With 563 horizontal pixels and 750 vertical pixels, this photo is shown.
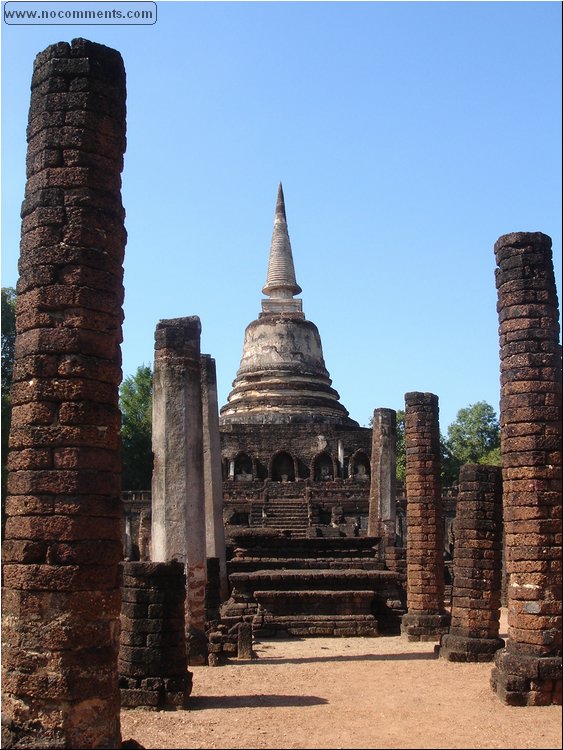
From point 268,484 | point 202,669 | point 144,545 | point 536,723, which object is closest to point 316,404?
point 268,484

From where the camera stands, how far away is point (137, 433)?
45.1m

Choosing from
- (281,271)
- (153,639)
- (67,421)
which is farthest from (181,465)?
(281,271)

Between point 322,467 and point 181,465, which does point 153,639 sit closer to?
point 181,465

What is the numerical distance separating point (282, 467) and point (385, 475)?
56.4 feet

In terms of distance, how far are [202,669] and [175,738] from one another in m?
4.27

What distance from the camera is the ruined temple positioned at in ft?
103

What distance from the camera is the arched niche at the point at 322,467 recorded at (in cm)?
3897

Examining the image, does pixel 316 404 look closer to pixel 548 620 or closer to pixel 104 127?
pixel 548 620

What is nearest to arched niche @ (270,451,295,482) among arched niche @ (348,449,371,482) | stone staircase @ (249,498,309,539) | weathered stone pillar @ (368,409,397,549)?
arched niche @ (348,449,371,482)

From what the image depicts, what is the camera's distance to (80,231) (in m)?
7.11

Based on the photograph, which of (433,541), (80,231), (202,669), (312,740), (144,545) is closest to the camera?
(80,231)

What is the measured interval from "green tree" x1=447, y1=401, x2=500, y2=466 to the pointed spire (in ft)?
45.0

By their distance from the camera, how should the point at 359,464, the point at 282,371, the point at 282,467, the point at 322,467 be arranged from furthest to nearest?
the point at 282,371, the point at 282,467, the point at 322,467, the point at 359,464

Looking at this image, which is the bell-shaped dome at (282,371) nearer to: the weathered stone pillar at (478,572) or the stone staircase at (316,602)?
the stone staircase at (316,602)
